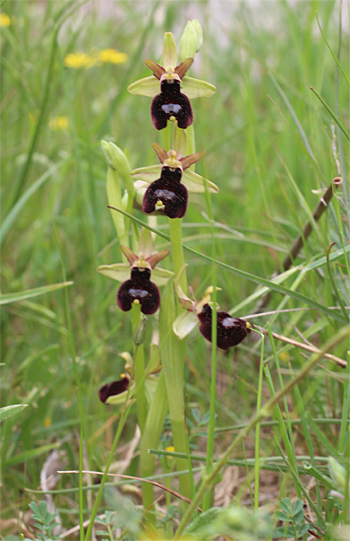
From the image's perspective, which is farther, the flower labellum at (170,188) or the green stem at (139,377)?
the green stem at (139,377)

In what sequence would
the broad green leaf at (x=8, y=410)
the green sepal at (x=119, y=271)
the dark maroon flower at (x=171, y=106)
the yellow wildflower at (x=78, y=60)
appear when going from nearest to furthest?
1. the broad green leaf at (x=8, y=410)
2. the dark maroon flower at (x=171, y=106)
3. the green sepal at (x=119, y=271)
4. the yellow wildflower at (x=78, y=60)

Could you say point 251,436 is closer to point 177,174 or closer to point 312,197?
point 177,174

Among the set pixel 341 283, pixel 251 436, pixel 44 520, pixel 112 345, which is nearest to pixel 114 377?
pixel 112 345

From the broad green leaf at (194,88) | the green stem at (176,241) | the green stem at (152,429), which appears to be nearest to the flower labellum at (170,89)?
the broad green leaf at (194,88)

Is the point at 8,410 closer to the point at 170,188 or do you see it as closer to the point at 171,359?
the point at 171,359

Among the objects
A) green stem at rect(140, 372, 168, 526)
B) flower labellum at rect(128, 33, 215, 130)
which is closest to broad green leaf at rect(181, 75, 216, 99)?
flower labellum at rect(128, 33, 215, 130)

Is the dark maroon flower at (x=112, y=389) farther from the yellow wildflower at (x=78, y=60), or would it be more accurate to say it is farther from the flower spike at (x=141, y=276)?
the yellow wildflower at (x=78, y=60)

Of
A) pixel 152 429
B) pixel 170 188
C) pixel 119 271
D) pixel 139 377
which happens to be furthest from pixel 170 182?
pixel 152 429
